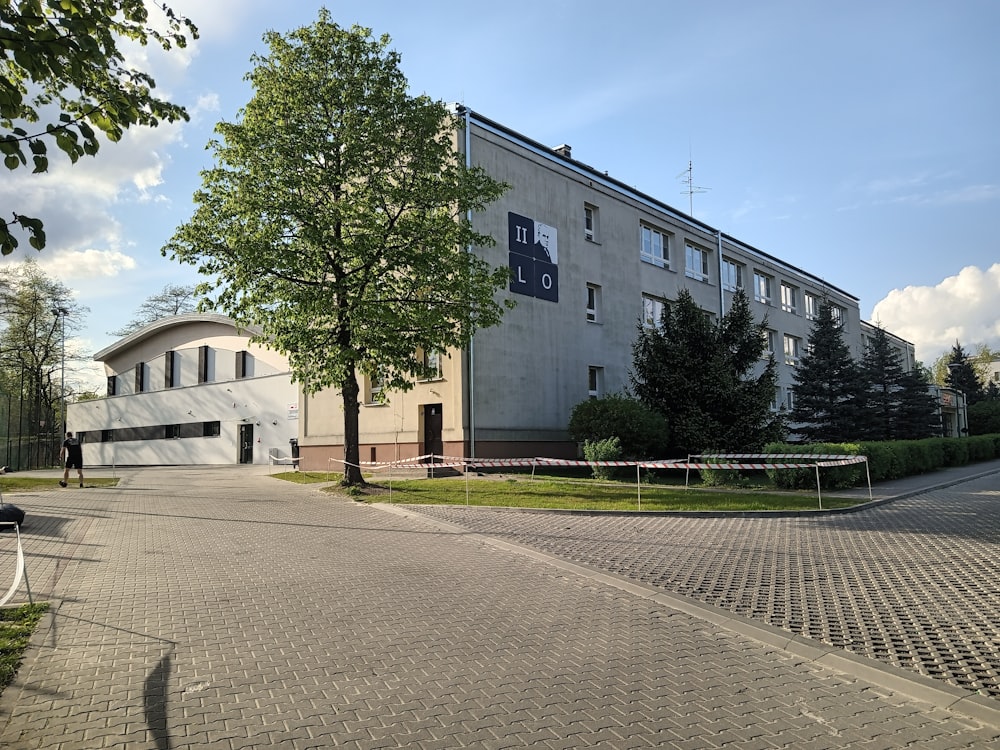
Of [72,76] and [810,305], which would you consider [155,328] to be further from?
[72,76]

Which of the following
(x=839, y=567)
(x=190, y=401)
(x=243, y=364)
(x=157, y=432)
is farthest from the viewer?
(x=157, y=432)

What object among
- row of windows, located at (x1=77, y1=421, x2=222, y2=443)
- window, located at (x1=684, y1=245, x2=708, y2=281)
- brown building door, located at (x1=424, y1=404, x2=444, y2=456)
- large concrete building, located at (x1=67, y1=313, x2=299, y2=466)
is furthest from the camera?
row of windows, located at (x1=77, y1=421, x2=222, y2=443)

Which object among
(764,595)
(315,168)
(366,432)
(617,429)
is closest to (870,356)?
(617,429)

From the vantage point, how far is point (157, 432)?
170 ft

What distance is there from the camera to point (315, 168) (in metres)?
18.4

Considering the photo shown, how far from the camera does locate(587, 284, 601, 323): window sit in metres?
29.7

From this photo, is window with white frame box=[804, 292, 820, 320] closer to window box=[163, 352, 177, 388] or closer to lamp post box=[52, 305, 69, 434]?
window box=[163, 352, 177, 388]

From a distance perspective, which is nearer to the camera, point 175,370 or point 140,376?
point 175,370

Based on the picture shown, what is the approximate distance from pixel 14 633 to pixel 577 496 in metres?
12.4

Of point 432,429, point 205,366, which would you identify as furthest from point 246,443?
point 432,429

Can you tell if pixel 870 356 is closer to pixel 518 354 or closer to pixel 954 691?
pixel 518 354

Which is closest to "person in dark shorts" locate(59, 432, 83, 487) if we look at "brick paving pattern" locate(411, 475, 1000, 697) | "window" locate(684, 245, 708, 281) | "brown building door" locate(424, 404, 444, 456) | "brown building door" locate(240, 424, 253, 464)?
"brown building door" locate(424, 404, 444, 456)

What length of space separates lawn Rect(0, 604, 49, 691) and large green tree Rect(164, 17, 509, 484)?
10962 millimetres

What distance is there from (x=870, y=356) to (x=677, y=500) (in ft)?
94.3
